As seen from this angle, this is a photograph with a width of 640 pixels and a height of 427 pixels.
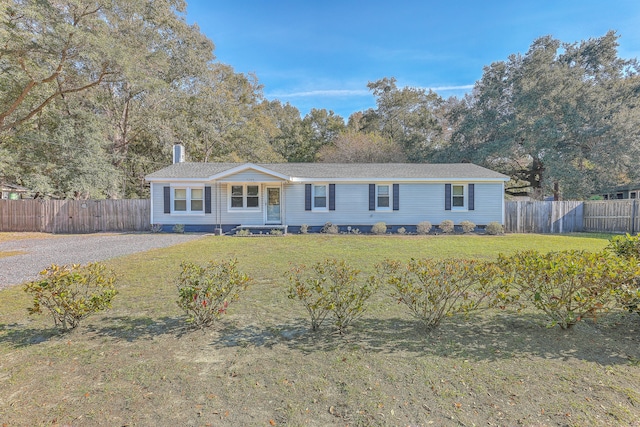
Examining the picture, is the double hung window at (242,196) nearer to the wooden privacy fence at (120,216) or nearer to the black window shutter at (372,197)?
the wooden privacy fence at (120,216)

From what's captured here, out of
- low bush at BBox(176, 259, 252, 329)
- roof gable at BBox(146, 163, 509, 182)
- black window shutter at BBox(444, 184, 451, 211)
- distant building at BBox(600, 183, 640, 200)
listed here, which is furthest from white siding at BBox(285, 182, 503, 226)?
distant building at BBox(600, 183, 640, 200)

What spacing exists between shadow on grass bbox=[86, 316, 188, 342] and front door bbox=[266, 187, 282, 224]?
12410 mm

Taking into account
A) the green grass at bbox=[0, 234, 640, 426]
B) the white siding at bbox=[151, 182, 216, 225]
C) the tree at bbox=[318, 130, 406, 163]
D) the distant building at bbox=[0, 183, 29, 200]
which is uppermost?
the tree at bbox=[318, 130, 406, 163]

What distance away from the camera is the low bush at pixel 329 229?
53.9ft

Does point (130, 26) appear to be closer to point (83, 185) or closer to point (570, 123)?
point (83, 185)

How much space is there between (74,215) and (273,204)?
35.9 feet

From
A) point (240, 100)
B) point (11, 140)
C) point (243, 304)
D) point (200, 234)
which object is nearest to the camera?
point (243, 304)

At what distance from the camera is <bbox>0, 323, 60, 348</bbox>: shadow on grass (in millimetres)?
3734

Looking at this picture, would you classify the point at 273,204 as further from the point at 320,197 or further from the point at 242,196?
the point at 320,197

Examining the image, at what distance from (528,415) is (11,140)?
27854mm

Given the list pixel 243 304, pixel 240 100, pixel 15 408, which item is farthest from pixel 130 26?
pixel 15 408

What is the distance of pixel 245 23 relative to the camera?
48.3 feet

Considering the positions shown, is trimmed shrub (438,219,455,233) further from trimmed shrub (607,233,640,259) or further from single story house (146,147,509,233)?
trimmed shrub (607,233,640,259)

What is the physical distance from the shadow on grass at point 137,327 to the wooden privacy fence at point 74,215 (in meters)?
15.0
